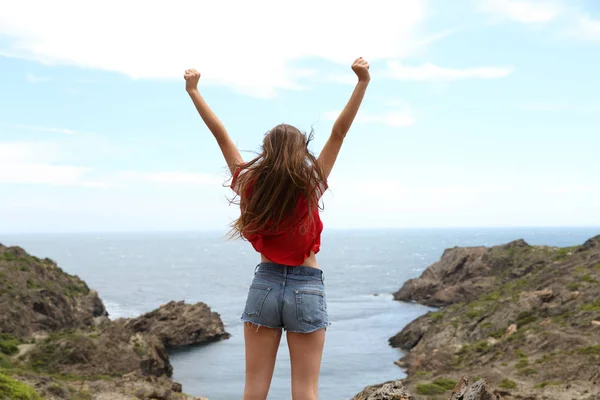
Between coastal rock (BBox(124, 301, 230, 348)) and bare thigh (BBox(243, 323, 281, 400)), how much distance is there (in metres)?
63.9

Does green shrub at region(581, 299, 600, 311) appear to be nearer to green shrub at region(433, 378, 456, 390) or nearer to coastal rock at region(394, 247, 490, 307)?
green shrub at region(433, 378, 456, 390)

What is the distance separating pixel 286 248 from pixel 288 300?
0.38 meters

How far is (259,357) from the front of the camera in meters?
4.30

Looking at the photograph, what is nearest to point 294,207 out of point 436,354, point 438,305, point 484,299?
point 436,354

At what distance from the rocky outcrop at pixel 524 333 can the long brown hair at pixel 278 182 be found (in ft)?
53.1

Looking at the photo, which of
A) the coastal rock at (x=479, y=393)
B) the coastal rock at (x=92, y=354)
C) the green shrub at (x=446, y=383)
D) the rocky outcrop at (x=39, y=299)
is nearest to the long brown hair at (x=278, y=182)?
the coastal rock at (x=479, y=393)

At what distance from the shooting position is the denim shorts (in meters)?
4.09

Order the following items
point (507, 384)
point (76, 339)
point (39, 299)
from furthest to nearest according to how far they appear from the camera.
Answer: point (39, 299) < point (76, 339) < point (507, 384)

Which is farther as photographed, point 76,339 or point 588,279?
point 588,279

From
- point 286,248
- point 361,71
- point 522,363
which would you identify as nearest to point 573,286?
point 522,363

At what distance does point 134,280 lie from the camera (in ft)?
503

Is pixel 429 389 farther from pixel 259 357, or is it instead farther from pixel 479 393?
pixel 259 357

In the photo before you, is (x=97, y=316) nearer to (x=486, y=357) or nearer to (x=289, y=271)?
(x=486, y=357)

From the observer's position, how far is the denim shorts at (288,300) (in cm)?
409
